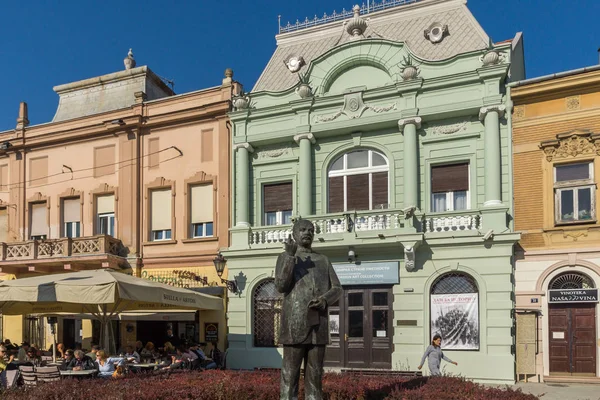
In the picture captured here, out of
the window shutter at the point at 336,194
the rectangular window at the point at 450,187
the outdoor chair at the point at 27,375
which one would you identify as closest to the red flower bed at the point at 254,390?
the outdoor chair at the point at 27,375

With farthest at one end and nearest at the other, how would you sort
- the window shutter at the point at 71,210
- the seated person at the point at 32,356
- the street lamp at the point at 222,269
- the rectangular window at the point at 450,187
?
1. the window shutter at the point at 71,210
2. the street lamp at the point at 222,269
3. the rectangular window at the point at 450,187
4. the seated person at the point at 32,356

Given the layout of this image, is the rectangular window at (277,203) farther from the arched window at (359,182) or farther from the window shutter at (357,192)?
the window shutter at (357,192)

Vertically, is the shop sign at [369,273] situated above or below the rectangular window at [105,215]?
below

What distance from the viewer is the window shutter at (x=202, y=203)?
20812 mm

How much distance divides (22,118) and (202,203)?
9356mm

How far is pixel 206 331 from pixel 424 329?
728 cm

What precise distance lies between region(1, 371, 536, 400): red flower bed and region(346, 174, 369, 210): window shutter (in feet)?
30.7

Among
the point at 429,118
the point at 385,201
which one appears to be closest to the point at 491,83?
the point at 429,118

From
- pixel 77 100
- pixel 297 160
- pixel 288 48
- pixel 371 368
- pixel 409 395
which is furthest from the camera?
pixel 77 100

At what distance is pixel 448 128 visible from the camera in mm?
17547

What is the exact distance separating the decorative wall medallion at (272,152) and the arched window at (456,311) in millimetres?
6486

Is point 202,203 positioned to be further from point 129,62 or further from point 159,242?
point 129,62

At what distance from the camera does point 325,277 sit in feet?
23.4

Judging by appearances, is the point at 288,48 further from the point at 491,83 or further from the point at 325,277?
the point at 325,277
